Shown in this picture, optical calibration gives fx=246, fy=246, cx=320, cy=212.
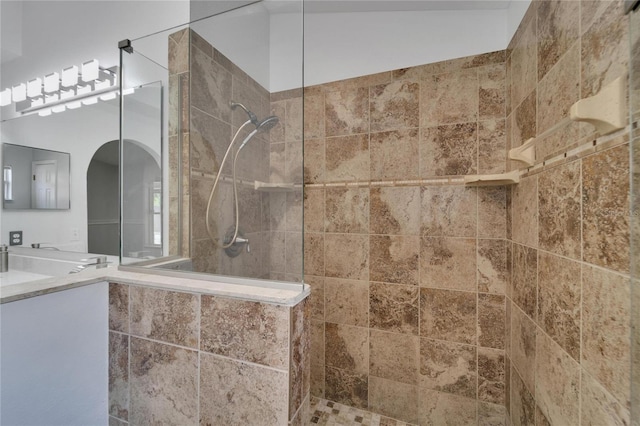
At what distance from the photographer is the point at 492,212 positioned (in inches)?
55.1

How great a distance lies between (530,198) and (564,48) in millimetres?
568

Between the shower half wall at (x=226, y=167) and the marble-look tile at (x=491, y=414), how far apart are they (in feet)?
4.72

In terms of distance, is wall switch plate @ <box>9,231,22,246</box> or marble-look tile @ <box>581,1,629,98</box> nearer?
marble-look tile @ <box>581,1,629,98</box>

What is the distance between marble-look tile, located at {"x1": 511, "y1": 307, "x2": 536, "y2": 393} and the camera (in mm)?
1048

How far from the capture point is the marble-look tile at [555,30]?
31.8 inches

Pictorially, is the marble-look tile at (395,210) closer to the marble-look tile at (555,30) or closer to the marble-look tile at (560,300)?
the marble-look tile at (560,300)

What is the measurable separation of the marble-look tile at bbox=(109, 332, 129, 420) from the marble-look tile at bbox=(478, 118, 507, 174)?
1899 mm

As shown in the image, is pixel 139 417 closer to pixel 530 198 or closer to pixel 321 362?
pixel 321 362

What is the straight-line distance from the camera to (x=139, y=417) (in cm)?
93

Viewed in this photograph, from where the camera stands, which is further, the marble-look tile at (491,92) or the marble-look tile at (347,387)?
the marble-look tile at (347,387)

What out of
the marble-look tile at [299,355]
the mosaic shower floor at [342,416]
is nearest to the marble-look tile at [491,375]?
the mosaic shower floor at [342,416]

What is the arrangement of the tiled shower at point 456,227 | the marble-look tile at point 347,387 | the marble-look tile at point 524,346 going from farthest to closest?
the marble-look tile at point 347,387
the marble-look tile at point 524,346
the tiled shower at point 456,227

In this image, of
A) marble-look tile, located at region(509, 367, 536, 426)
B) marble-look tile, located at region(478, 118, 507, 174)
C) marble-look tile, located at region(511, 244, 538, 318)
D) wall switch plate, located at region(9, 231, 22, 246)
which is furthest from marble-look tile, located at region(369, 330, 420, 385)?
wall switch plate, located at region(9, 231, 22, 246)

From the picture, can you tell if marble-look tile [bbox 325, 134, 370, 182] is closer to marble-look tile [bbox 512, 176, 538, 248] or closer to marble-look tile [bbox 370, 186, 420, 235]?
marble-look tile [bbox 370, 186, 420, 235]
